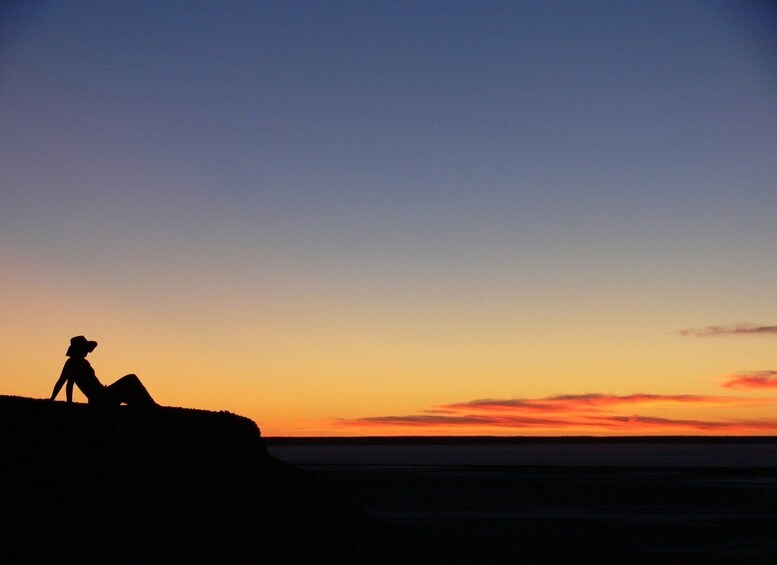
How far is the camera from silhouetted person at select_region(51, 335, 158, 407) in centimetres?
2088

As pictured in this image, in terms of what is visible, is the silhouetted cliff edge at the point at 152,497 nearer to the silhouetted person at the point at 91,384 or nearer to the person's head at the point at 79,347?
the silhouetted person at the point at 91,384

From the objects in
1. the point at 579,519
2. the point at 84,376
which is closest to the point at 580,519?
the point at 579,519

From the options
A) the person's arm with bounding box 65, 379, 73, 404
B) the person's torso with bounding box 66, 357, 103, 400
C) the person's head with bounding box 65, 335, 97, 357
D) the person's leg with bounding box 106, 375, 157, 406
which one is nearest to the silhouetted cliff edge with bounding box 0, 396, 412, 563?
the person's arm with bounding box 65, 379, 73, 404

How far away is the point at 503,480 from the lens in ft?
290

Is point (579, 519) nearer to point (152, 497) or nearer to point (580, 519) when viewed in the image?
point (580, 519)

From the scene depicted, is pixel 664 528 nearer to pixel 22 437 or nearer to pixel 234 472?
pixel 234 472

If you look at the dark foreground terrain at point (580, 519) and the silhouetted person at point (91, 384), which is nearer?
the silhouetted person at point (91, 384)

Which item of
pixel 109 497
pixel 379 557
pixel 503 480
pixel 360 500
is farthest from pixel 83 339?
pixel 503 480

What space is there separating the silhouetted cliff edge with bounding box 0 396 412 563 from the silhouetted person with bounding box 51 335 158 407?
0.93ft

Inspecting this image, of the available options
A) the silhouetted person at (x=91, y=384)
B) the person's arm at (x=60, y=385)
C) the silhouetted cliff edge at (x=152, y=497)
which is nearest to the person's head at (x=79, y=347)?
the silhouetted person at (x=91, y=384)

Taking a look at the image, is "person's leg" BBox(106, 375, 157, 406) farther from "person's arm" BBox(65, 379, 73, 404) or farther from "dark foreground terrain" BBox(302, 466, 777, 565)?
"dark foreground terrain" BBox(302, 466, 777, 565)

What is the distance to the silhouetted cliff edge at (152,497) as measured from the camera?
57.1ft

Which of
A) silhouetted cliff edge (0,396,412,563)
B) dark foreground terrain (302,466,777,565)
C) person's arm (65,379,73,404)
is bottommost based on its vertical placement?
dark foreground terrain (302,466,777,565)

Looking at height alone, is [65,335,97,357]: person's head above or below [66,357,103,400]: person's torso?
above
